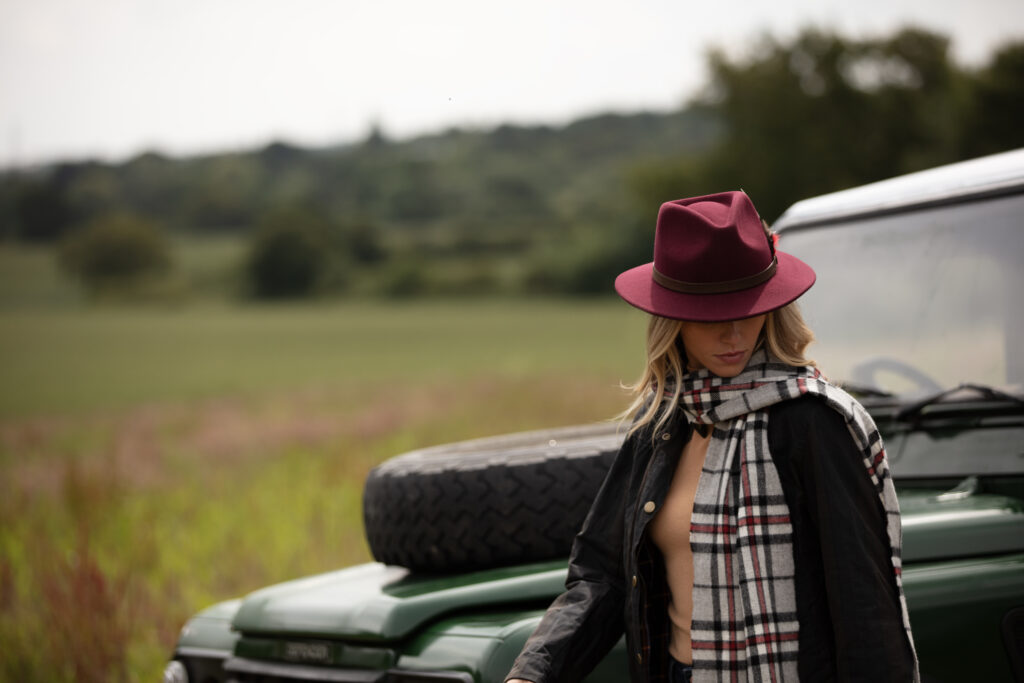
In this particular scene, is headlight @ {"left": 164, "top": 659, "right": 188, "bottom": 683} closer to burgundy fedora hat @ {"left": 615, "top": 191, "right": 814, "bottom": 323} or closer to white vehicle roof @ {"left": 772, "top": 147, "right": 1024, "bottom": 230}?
burgundy fedora hat @ {"left": 615, "top": 191, "right": 814, "bottom": 323}

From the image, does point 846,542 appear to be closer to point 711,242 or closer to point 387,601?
point 711,242

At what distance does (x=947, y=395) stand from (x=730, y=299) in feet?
4.79

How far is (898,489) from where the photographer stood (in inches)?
114

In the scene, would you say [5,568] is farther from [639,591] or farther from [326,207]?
[326,207]

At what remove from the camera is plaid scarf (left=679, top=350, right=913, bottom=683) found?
65.9 inches

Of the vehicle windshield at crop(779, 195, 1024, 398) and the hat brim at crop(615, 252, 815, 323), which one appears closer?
the hat brim at crop(615, 252, 815, 323)

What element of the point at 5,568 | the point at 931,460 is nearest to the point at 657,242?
the point at 931,460

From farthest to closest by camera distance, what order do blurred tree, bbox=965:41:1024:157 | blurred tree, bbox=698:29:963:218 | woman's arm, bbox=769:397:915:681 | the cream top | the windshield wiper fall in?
blurred tree, bbox=698:29:963:218
blurred tree, bbox=965:41:1024:157
the windshield wiper
the cream top
woman's arm, bbox=769:397:915:681

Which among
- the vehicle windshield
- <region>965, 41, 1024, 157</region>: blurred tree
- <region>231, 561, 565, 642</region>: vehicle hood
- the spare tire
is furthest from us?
<region>965, 41, 1024, 157</region>: blurred tree

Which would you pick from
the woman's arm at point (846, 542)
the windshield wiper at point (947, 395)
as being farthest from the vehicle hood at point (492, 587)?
the woman's arm at point (846, 542)

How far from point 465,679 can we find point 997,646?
3.88 ft

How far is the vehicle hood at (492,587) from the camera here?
2.43 metres

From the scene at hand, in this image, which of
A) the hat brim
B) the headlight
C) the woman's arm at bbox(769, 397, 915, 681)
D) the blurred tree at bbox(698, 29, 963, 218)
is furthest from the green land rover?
the blurred tree at bbox(698, 29, 963, 218)

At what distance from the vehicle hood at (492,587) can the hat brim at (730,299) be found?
894mm
